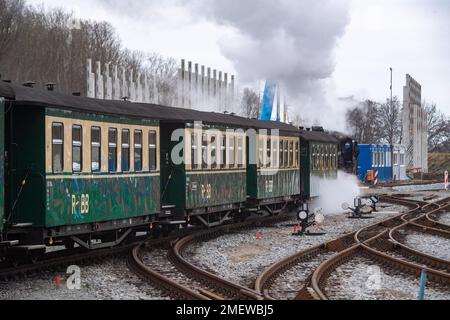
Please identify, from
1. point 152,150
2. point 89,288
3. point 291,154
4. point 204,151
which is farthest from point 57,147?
point 291,154

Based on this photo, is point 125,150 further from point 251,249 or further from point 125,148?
point 251,249

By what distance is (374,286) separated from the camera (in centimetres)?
1248

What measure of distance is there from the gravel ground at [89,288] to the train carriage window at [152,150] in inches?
130

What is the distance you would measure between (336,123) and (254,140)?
707 inches

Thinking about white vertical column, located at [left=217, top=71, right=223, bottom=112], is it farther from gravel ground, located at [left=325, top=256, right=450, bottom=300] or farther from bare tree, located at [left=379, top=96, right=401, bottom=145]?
gravel ground, located at [left=325, top=256, right=450, bottom=300]

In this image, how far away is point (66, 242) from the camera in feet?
47.2

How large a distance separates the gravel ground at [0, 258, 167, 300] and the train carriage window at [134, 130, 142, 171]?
2.78 metres

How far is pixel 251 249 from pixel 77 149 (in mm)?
5624

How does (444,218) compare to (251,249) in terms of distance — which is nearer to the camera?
(251,249)

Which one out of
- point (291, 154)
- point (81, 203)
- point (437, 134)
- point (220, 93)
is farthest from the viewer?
point (437, 134)
